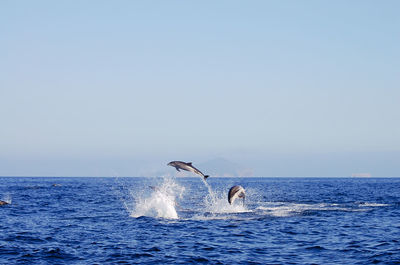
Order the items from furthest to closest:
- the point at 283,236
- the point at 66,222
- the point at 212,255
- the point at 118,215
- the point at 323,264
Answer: the point at 118,215 < the point at 66,222 < the point at 283,236 < the point at 212,255 < the point at 323,264

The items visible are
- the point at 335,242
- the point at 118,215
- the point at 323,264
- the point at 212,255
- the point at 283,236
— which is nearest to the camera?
the point at 323,264

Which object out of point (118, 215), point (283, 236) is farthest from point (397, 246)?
point (118, 215)

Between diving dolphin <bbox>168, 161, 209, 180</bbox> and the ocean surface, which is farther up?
diving dolphin <bbox>168, 161, 209, 180</bbox>

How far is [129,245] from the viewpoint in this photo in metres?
21.1

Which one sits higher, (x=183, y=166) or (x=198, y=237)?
(x=183, y=166)

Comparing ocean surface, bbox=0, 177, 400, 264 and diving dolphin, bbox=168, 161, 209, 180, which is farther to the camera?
diving dolphin, bbox=168, 161, 209, 180

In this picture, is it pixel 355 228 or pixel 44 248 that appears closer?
pixel 44 248

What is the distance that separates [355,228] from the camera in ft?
87.8

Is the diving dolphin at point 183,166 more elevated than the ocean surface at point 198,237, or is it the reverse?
the diving dolphin at point 183,166

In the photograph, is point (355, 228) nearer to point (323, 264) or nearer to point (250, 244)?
point (250, 244)

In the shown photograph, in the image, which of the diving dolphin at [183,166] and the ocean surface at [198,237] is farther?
the diving dolphin at [183,166]

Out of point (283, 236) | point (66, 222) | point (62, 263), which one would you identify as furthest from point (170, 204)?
point (62, 263)

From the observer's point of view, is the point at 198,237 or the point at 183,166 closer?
the point at 198,237

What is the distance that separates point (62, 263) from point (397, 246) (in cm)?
1437
